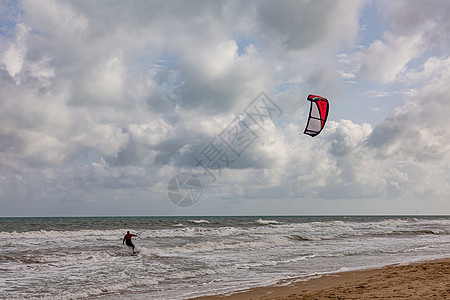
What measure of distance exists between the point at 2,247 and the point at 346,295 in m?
18.9

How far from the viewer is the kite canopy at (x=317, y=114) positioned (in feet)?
47.7

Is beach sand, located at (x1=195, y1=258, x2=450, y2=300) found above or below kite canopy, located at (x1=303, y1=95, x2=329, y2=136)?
below

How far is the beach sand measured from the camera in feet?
25.7

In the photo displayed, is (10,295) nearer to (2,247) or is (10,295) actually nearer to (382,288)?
(382,288)

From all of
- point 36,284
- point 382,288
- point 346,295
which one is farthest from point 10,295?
point 382,288

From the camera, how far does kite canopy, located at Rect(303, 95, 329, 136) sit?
14.5m

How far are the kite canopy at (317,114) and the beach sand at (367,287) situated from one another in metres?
5.34

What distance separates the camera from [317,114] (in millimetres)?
14766

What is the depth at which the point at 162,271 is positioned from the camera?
1296cm

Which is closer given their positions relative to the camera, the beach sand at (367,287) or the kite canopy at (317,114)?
the beach sand at (367,287)

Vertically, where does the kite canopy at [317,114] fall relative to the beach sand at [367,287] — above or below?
above

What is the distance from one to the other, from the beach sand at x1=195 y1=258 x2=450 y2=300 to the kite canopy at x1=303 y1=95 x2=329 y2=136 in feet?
17.5

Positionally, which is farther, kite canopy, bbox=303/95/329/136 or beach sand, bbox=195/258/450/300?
kite canopy, bbox=303/95/329/136

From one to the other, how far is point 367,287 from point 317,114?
7374mm
